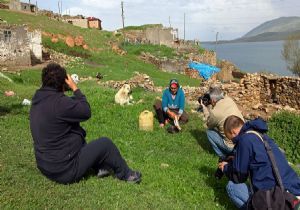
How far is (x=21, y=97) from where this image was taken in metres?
13.3

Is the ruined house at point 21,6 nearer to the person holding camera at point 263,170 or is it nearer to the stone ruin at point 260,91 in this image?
the stone ruin at point 260,91

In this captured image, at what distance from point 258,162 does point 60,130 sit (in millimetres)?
2563

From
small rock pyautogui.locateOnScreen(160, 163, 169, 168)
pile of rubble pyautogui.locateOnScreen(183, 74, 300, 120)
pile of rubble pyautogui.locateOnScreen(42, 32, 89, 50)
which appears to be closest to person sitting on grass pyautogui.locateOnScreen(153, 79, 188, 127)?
small rock pyautogui.locateOnScreen(160, 163, 169, 168)

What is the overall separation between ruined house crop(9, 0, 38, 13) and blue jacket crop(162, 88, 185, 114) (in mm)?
45997

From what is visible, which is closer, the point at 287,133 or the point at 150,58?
the point at 287,133

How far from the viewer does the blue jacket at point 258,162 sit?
15.7ft

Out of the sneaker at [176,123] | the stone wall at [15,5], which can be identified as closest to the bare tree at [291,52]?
the stone wall at [15,5]

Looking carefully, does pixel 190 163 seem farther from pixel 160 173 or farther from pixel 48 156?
pixel 48 156

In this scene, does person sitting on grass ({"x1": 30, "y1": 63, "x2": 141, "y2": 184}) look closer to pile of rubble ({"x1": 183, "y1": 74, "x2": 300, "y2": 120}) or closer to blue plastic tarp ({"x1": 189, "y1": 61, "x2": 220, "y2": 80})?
pile of rubble ({"x1": 183, "y1": 74, "x2": 300, "y2": 120})

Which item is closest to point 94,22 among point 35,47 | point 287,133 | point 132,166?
point 35,47

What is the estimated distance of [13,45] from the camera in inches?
898

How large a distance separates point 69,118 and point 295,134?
25.4ft

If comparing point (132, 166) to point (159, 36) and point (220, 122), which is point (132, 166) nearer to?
point (220, 122)

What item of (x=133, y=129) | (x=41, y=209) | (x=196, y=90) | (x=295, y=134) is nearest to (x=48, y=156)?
(x=41, y=209)
